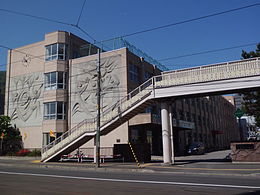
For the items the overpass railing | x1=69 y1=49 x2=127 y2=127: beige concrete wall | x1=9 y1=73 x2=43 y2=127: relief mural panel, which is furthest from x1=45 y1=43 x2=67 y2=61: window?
the overpass railing

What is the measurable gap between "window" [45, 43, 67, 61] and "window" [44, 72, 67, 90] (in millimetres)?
2327

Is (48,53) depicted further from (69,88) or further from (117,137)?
(117,137)

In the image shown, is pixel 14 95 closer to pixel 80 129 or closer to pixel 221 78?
pixel 80 129

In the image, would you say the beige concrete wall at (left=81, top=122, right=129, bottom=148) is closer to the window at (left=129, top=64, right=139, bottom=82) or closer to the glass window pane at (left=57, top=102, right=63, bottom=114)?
the window at (left=129, top=64, right=139, bottom=82)

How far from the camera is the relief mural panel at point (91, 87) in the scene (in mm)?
32406

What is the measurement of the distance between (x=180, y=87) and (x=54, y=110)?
2057 cm

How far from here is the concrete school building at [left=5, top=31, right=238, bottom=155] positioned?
32250 millimetres

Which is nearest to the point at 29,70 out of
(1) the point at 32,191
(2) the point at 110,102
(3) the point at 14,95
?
(3) the point at 14,95

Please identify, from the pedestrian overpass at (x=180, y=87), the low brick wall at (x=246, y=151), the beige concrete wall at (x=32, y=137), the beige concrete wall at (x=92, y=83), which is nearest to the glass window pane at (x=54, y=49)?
the beige concrete wall at (x=92, y=83)

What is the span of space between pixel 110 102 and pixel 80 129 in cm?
868

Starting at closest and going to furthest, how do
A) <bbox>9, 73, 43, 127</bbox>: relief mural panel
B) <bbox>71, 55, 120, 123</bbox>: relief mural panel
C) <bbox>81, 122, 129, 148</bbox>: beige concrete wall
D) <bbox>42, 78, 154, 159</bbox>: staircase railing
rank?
<bbox>42, 78, 154, 159</bbox>: staircase railing
<bbox>81, 122, 129, 148</bbox>: beige concrete wall
<bbox>71, 55, 120, 123</bbox>: relief mural panel
<bbox>9, 73, 43, 127</bbox>: relief mural panel

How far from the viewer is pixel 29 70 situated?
3891cm

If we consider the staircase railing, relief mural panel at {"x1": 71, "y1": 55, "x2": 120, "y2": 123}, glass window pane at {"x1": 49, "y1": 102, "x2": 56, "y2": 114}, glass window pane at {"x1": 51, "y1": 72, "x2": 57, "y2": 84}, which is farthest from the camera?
glass window pane at {"x1": 51, "y1": 72, "x2": 57, "y2": 84}

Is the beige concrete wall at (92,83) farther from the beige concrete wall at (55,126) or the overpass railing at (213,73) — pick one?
Answer: the overpass railing at (213,73)
